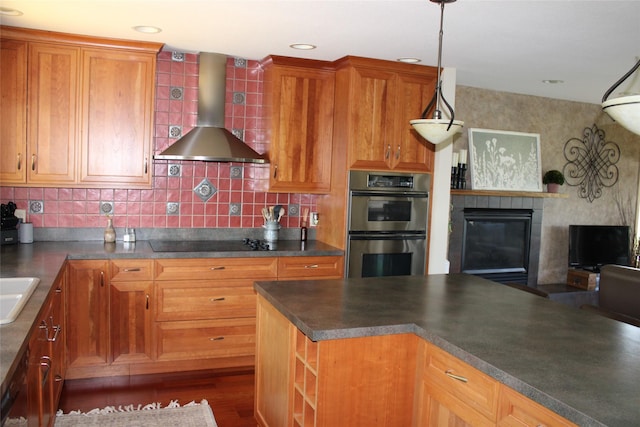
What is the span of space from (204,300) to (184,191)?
97 centimetres

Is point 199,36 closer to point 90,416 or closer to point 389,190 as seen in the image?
point 389,190

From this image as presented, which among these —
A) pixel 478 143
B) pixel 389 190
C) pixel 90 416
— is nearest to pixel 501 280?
pixel 478 143

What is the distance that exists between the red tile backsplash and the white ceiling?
258 mm

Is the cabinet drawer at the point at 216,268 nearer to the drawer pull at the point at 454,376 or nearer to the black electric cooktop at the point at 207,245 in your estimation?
the black electric cooktop at the point at 207,245

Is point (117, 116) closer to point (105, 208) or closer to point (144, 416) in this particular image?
point (105, 208)

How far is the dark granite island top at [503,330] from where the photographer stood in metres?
1.64

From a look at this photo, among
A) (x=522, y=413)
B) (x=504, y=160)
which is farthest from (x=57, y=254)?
(x=504, y=160)

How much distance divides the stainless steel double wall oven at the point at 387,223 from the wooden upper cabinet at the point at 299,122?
0.37 m

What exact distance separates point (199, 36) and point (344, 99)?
119 cm

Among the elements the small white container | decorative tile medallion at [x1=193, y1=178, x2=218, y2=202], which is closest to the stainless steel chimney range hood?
decorative tile medallion at [x1=193, y1=178, x2=218, y2=202]

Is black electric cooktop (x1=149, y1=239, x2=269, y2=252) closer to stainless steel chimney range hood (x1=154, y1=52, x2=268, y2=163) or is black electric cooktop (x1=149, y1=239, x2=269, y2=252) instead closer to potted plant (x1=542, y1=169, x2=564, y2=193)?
stainless steel chimney range hood (x1=154, y1=52, x2=268, y2=163)

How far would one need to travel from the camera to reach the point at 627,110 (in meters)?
1.61

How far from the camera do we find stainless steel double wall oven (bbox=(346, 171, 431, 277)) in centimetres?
437

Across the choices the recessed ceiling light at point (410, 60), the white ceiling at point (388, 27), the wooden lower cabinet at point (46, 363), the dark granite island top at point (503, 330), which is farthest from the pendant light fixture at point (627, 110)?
the recessed ceiling light at point (410, 60)
